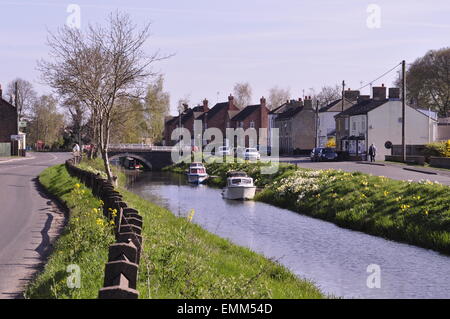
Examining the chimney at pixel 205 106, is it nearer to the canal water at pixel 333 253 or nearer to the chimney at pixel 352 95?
the chimney at pixel 352 95

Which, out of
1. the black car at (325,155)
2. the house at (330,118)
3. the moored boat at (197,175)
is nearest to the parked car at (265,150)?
the house at (330,118)

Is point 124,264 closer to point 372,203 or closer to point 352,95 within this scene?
point 372,203

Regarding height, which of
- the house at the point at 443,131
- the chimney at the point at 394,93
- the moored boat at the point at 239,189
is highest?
the chimney at the point at 394,93

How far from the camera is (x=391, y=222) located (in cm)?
2800

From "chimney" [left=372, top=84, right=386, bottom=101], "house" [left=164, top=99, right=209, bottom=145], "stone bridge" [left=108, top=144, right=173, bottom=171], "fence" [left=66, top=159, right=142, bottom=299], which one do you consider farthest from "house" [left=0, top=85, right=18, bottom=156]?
"fence" [left=66, top=159, right=142, bottom=299]

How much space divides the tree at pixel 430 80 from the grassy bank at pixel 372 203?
60.6 metres

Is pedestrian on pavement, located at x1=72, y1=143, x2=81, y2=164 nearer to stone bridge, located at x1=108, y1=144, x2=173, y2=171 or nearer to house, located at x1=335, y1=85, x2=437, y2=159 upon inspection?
stone bridge, located at x1=108, y1=144, x2=173, y2=171

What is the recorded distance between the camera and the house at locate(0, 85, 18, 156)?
9481cm

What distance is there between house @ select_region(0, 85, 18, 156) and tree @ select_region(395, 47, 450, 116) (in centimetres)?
5767

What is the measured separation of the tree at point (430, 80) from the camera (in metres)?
101

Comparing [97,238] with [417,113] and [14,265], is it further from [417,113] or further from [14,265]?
[417,113]

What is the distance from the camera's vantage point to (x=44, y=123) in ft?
468

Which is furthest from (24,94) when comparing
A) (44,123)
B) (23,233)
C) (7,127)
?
(23,233)

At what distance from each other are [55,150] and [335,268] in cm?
13003
